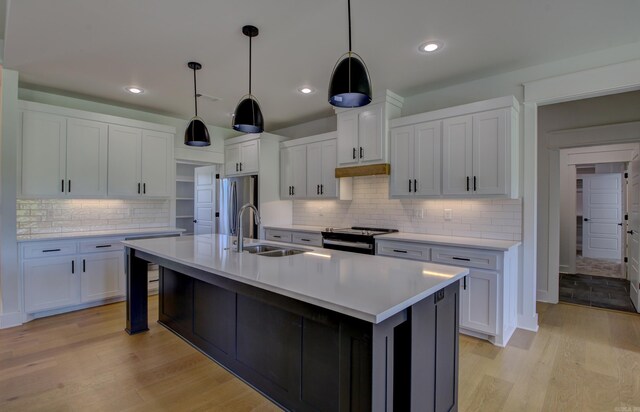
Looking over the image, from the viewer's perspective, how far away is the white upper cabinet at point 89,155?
3.70m

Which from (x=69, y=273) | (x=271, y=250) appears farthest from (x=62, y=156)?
(x=271, y=250)

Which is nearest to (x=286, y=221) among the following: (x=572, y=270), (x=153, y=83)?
(x=153, y=83)

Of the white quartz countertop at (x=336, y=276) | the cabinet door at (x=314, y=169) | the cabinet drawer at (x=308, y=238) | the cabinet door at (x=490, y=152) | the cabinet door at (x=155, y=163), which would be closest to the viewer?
the white quartz countertop at (x=336, y=276)

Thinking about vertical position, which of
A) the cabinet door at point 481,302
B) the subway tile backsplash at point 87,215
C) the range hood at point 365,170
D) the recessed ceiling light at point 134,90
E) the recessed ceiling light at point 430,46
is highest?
the recessed ceiling light at point 134,90

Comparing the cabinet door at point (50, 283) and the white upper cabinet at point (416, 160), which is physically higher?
the white upper cabinet at point (416, 160)

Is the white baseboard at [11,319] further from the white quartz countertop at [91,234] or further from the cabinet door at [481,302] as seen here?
the cabinet door at [481,302]

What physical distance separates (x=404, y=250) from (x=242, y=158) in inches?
124

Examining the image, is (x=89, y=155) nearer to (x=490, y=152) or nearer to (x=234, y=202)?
(x=234, y=202)

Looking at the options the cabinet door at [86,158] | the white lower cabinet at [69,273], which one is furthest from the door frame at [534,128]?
the cabinet door at [86,158]

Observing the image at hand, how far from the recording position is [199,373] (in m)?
2.52

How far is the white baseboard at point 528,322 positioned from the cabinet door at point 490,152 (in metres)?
1.35

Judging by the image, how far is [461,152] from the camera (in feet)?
11.1

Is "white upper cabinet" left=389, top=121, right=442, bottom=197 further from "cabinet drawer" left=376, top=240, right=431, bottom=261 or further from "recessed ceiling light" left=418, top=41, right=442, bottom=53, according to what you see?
"recessed ceiling light" left=418, top=41, right=442, bottom=53

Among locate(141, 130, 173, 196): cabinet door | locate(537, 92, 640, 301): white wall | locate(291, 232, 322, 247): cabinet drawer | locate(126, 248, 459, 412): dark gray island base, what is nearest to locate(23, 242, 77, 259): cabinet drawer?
locate(141, 130, 173, 196): cabinet door
